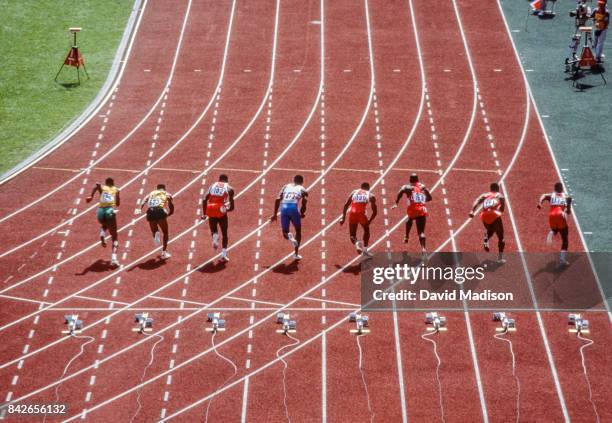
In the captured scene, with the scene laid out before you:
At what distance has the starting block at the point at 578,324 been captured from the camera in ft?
72.6

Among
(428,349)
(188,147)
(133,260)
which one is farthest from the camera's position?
(188,147)

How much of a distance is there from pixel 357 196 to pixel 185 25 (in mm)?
17091

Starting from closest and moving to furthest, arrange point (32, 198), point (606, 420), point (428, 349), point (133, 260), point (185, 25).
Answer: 1. point (606, 420)
2. point (428, 349)
3. point (133, 260)
4. point (32, 198)
5. point (185, 25)

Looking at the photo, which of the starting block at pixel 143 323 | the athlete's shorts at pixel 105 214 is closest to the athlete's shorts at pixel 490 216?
the starting block at pixel 143 323

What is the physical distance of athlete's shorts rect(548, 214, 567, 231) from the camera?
949 inches

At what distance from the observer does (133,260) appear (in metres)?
25.0

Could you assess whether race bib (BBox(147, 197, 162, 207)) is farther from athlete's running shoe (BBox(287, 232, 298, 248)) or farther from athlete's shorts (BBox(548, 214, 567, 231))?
athlete's shorts (BBox(548, 214, 567, 231))

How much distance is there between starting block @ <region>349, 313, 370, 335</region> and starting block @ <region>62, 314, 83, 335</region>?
5.23m

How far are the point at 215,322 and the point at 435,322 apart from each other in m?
4.28

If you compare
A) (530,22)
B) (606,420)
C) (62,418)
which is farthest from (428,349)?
(530,22)

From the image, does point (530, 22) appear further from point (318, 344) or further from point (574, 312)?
point (318, 344)

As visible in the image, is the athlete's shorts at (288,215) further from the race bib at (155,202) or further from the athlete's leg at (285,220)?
the race bib at (155,202)

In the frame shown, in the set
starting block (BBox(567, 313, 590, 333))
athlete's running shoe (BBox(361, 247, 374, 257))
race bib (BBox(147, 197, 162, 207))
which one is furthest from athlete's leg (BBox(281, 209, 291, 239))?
starting block (BBox(567, 313, 590, 333))

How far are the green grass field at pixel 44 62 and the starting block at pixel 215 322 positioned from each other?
9.88m
